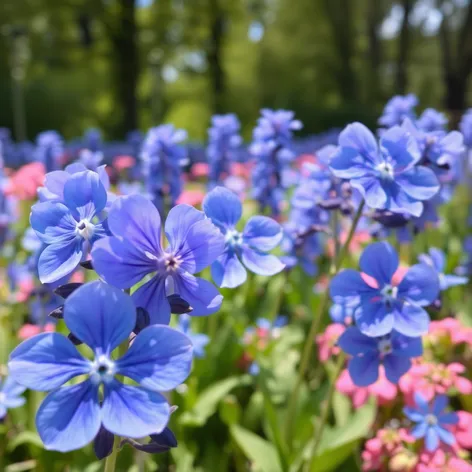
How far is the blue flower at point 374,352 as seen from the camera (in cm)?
122

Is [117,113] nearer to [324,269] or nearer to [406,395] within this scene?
[324,269]

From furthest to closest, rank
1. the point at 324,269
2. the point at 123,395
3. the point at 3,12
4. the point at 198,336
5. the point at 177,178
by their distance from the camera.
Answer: the point at 3,12, the point at 324,269, the point at 177,178, the point at 198,336, the point at 123,395

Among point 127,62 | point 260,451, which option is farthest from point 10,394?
point 127,62

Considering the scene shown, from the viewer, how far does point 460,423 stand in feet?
5.57

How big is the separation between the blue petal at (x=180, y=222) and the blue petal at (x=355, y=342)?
507mm

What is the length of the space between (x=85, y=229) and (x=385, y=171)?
0.61 m

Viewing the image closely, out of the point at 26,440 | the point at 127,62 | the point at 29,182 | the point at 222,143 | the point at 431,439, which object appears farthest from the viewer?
the point at 127,62

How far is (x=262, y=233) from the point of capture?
4.02ft

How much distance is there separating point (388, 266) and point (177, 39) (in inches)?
711

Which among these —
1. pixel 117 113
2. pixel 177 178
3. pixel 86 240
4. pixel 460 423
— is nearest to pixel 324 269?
pixel 177 178

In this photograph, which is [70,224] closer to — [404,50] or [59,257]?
[59,257]

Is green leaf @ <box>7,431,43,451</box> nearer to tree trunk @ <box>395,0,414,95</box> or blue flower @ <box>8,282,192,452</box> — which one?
blue flower @ <box>8,282,192,452</box>

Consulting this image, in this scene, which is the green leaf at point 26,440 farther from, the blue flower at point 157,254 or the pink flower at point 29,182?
the pink flower at point 29,182

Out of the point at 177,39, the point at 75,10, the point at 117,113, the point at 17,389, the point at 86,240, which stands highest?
the point at 86,240
